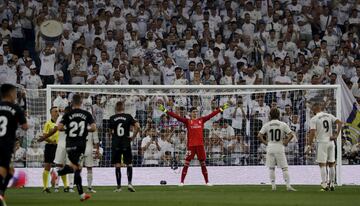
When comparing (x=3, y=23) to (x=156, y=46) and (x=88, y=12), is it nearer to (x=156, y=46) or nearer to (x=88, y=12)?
(x=88, y=12)

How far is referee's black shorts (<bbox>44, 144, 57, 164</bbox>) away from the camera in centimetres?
2658

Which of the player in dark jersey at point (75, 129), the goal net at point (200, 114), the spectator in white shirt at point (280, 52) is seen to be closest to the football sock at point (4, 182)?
the player in dark jersey at point (75, 129)

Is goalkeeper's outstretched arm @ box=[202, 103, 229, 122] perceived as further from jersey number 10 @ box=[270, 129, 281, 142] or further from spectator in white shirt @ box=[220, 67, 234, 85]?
spectator in white shirt @ box=[220, 67, 234, 85]

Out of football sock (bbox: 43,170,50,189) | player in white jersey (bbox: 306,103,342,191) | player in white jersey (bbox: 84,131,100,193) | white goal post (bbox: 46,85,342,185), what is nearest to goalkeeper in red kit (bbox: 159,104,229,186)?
white goal post (bbox: 46,85,342,185)

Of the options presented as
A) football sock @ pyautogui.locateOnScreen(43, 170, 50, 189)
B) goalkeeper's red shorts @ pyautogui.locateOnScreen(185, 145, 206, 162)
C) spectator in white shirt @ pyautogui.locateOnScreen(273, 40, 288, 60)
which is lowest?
football sock @ pyautogui.locateOnScreen(43, 170, 50, 189)

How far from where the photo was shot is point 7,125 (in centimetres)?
1772

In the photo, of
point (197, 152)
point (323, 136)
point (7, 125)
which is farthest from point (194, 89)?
point (7, 125)

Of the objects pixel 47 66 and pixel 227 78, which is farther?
pixel 227 78

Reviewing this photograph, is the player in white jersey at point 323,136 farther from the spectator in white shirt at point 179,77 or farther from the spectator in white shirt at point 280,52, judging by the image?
the spectator in white shirt at point 280,52

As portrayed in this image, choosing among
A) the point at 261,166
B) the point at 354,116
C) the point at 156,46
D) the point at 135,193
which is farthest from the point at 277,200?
the point at 156,46

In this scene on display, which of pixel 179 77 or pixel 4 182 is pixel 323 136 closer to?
pixel 179 77

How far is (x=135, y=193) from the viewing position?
971 inches

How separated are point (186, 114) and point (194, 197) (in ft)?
28.5

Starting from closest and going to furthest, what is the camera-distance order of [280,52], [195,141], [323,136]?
[323,136]
[195,141]
[280,52]
